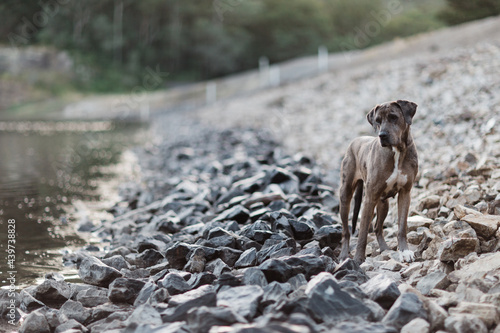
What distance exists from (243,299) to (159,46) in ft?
242

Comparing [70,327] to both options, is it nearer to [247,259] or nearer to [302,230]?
[247,259]

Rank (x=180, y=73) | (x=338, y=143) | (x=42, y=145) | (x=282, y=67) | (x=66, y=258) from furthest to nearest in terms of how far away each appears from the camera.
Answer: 1. (x=180, y=73)
2. (x=282, y=67)
3. (x=42, y=145)
4. (x=338, y=143)
5. (x=66, y=258)

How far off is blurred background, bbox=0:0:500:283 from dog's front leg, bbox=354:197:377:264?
103 feet

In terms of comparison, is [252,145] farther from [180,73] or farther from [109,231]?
[180,73]

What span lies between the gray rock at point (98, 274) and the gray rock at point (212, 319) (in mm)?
1728

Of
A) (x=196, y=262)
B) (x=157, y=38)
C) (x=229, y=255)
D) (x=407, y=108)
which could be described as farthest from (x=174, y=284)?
(x=157, y=38)

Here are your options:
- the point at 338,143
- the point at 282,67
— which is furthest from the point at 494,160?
the point at 282,67

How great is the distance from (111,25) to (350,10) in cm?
3861

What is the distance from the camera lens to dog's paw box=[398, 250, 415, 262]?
4.36 metres

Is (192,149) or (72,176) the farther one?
(192,149)

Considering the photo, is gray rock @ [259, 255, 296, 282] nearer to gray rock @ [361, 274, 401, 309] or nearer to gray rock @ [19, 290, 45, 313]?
gray rock @ [361, 274, 401, 309]

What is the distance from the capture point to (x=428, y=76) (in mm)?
14688

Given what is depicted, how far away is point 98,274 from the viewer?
4664mm

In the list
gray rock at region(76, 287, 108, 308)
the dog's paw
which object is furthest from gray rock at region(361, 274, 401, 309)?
gray rock at region(76, 287, 108, 308)
